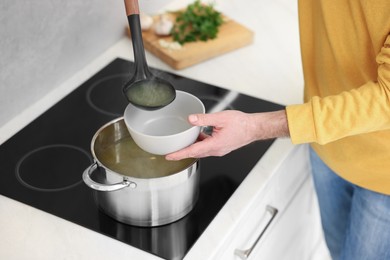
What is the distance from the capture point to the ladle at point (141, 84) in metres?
1.06

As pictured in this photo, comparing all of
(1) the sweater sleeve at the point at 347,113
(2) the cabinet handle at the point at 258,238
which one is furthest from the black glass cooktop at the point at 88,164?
(1) the sweater sleeve at the point at 347,113

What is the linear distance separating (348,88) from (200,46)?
0.53m

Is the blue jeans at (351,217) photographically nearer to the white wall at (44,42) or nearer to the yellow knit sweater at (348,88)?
the yellow knit sweater at (348,88)

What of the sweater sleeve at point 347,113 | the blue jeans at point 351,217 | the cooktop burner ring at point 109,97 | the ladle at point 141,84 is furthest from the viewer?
the cooktop burner ring at point 109,97

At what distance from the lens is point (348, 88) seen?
1132 mm

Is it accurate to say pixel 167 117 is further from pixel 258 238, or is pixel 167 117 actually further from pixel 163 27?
pixel 163 27

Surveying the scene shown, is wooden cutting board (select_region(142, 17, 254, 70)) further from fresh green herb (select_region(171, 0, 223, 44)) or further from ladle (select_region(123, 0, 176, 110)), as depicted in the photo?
ladle (select_region(123, 0, 176, 110))

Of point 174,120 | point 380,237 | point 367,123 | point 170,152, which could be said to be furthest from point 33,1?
point 380,237

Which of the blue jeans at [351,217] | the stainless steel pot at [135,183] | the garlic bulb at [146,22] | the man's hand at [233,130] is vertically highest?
the man's hand at [233,130]

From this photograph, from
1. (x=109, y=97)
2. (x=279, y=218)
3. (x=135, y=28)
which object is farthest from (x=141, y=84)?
(x=279, y=218)

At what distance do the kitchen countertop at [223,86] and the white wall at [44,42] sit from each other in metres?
0.03

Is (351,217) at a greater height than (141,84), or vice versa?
(141,84)

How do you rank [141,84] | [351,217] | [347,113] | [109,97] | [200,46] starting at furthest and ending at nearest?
[200,46] → [109,97] → [351,217] → [141,84] → [347,113]

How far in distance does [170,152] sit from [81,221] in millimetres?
212
